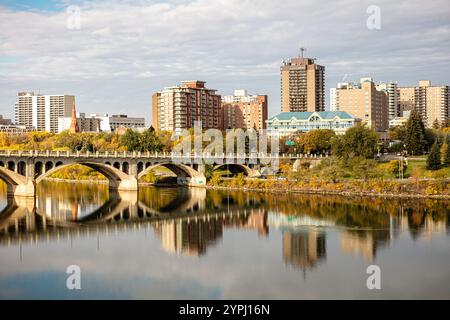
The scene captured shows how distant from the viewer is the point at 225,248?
36.5 m

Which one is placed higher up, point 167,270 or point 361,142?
point 361,142

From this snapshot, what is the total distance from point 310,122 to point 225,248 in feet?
254

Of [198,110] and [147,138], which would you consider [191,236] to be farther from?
[198,110]

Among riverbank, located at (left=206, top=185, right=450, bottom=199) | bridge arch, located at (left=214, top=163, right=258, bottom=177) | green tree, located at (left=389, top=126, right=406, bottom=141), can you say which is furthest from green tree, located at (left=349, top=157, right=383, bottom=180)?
green tree, located at (left=389, top=126, right=406, bottom=141)

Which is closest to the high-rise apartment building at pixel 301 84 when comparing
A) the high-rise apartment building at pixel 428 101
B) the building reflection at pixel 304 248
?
the high-rise apartment building at pixel 428 101

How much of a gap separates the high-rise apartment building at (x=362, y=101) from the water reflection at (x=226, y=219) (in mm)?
62670

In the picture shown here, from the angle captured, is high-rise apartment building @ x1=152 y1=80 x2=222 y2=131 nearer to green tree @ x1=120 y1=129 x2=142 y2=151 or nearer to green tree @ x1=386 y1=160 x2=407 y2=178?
green tree @ x1=120 y1=129 x2=142 y2=151

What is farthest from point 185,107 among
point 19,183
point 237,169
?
point 19,183

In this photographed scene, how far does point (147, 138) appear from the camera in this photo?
82562 millimetres

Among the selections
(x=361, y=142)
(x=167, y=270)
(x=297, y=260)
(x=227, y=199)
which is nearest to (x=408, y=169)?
(x=361, y=142)

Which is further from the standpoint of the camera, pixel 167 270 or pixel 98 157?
pixel 98 157

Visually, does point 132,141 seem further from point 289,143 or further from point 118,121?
point 118,121

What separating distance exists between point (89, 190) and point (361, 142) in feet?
98.4
